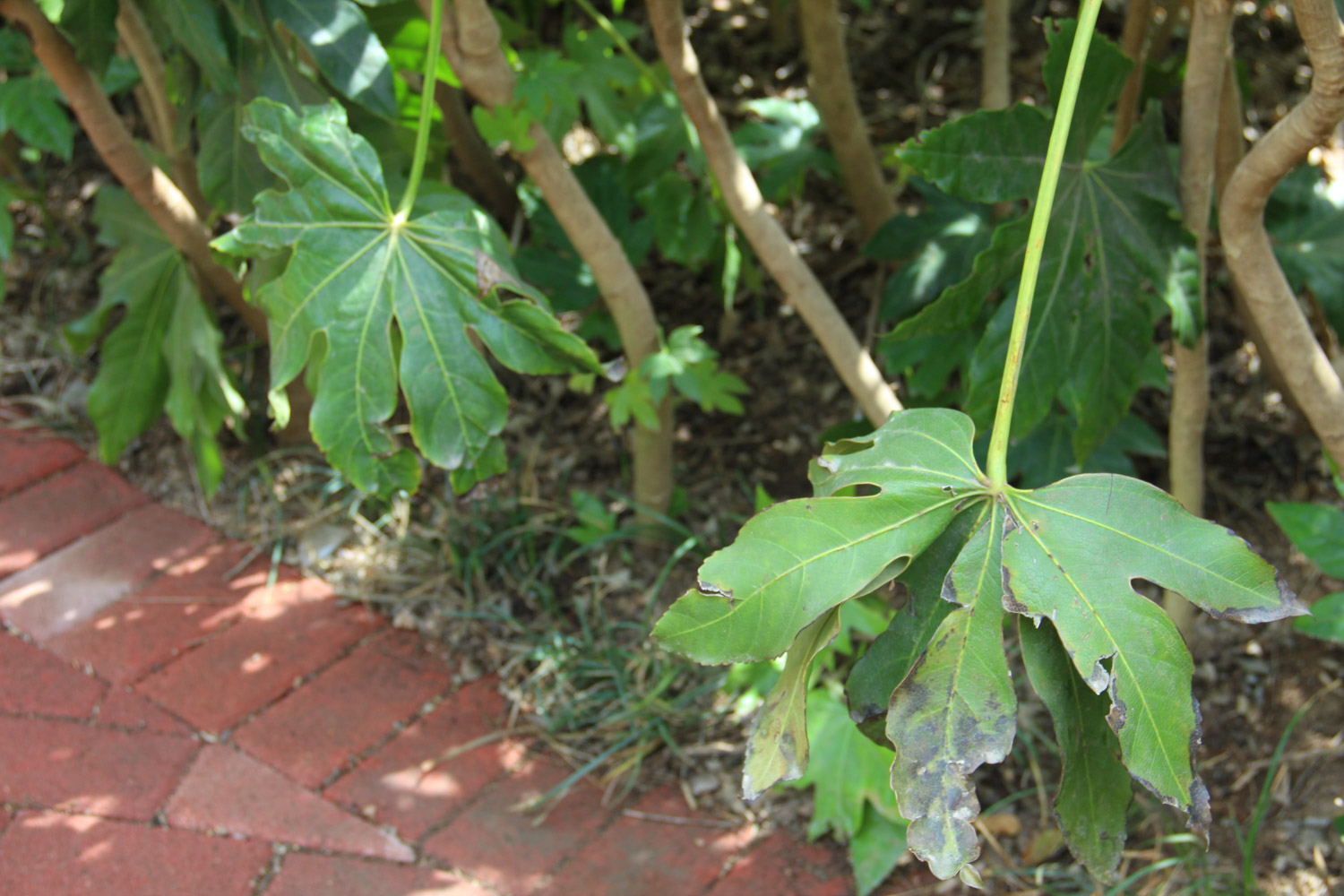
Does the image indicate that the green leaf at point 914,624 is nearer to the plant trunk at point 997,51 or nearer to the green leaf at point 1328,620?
the green leaf at point 1328,620

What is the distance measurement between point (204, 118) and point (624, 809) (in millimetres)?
1318

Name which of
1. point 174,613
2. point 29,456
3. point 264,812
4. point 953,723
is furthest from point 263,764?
point 953,723

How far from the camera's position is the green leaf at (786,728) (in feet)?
2.89

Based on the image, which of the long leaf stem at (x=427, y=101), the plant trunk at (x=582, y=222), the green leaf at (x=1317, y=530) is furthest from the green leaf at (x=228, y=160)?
the green leaf at (x=1317, y=530)

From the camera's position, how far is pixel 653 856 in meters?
1.67

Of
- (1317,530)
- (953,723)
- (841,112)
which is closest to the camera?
(953,723)

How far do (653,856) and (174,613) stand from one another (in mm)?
1082

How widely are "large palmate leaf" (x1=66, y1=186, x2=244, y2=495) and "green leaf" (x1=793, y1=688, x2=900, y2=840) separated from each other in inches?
48.4

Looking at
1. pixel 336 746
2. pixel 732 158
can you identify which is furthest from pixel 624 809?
pixel 732 158

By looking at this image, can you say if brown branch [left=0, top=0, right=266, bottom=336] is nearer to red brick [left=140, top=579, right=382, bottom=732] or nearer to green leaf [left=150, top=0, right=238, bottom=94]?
green leaf [left=150, top=0, right=238, bottom=94]

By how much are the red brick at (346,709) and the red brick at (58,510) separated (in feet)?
2.36

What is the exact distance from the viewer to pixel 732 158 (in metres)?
1.61

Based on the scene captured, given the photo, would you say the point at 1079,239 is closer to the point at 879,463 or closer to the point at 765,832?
the point at 879,463

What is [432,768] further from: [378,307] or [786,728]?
[786,728]
